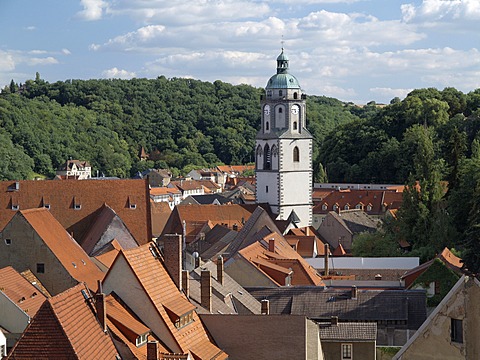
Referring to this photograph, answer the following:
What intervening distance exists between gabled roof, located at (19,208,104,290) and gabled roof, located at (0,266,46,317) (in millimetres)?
3470

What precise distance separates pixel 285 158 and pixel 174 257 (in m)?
45.5

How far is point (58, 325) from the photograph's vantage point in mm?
19078

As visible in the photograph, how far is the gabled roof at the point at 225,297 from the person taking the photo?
30.1 metres

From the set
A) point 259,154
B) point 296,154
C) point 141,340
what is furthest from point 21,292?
point 259,154

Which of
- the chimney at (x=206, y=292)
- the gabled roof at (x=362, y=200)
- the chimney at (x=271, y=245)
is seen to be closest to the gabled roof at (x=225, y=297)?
the chimney at (x=206, y=292)

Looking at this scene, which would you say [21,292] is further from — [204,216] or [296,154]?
[296,154]

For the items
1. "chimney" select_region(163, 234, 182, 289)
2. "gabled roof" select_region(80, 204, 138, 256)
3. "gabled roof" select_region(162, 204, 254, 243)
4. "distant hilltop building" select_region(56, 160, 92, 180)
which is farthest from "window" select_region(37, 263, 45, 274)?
"distant hilltop building" select_region(56, 160, 92, 180)

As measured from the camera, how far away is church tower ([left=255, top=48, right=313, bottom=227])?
69.9 meters

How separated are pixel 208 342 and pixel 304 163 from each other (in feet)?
153

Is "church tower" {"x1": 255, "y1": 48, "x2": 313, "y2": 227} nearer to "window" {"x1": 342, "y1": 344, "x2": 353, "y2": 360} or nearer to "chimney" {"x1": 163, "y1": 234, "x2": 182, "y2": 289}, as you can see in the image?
"window" {"x1": 342, "y1": 344, "x2": 353, "y2": 360}

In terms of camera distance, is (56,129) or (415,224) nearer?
(415,224)

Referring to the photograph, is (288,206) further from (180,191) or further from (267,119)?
(180,191)

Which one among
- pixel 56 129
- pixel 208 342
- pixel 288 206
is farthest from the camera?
pixel 56 129

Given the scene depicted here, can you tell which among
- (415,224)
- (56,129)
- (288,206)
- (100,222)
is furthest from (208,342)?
(56,129)
